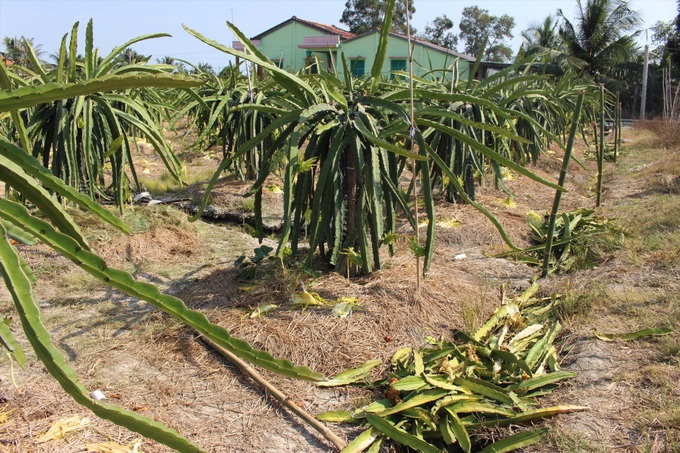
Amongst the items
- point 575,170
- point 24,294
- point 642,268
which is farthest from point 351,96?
point 575,170

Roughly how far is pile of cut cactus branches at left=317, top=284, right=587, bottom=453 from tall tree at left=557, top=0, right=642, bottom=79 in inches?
977

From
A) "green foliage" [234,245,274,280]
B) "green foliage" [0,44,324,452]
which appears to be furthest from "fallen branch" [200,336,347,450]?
"green foliage" [0,44,324,452]

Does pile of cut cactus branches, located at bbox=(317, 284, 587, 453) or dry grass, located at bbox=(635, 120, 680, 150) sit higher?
dry grass, located at bbox=(635, 120, 680, 150)

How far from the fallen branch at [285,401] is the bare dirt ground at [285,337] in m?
0.04

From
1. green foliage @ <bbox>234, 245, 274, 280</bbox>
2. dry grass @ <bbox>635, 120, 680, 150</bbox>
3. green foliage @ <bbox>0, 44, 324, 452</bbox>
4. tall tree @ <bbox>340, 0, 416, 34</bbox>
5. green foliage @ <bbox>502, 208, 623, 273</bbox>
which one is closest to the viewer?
green foliage @ <bbox>0, 44, 324, 452</bbox>

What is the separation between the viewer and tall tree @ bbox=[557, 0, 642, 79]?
2417cm

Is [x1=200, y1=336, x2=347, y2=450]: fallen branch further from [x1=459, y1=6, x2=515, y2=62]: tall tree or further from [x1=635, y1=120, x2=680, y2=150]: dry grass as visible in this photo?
[x1=459, y1=6, x2=515, y2=62]: tall tree

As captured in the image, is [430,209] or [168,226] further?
[168,226]

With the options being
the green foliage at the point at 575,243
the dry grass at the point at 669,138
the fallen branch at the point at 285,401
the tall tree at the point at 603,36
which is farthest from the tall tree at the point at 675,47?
the fallen branch at the point at 285,401

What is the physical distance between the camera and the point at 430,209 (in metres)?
3.20

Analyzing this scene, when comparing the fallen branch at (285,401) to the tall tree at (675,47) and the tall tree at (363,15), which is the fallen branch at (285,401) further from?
the tall tree at (363,15)

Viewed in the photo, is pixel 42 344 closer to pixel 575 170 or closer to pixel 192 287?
pixel 192 287

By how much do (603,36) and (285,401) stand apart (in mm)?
26938

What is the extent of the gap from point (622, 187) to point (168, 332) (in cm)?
702
